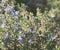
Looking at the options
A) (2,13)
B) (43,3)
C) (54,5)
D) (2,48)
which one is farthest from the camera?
(43,3)

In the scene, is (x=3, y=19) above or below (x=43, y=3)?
Result: below

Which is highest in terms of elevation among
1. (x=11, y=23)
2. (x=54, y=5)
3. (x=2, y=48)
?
(x=54, y=5)

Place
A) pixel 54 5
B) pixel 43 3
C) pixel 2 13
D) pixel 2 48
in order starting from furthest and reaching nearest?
pixel 43 3, pixel 54 5, pixel 2 13, pixel 2 48

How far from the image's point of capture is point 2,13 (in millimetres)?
4445

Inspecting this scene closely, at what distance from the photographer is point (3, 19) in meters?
4.29

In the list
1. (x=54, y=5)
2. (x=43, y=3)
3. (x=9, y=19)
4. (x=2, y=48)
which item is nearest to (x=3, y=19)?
(x=9, y=19)

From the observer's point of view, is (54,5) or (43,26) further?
(54,5)

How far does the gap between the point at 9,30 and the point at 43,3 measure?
5.81 metres

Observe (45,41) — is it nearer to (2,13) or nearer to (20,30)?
(20,30)

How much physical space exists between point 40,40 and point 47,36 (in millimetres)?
111

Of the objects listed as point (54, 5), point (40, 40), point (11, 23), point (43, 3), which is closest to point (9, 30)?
point (11, 23)

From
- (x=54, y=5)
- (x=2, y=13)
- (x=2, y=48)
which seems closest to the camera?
(x=2, y=48)

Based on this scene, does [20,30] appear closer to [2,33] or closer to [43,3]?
[2,33]

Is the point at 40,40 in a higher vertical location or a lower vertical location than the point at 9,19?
lower
